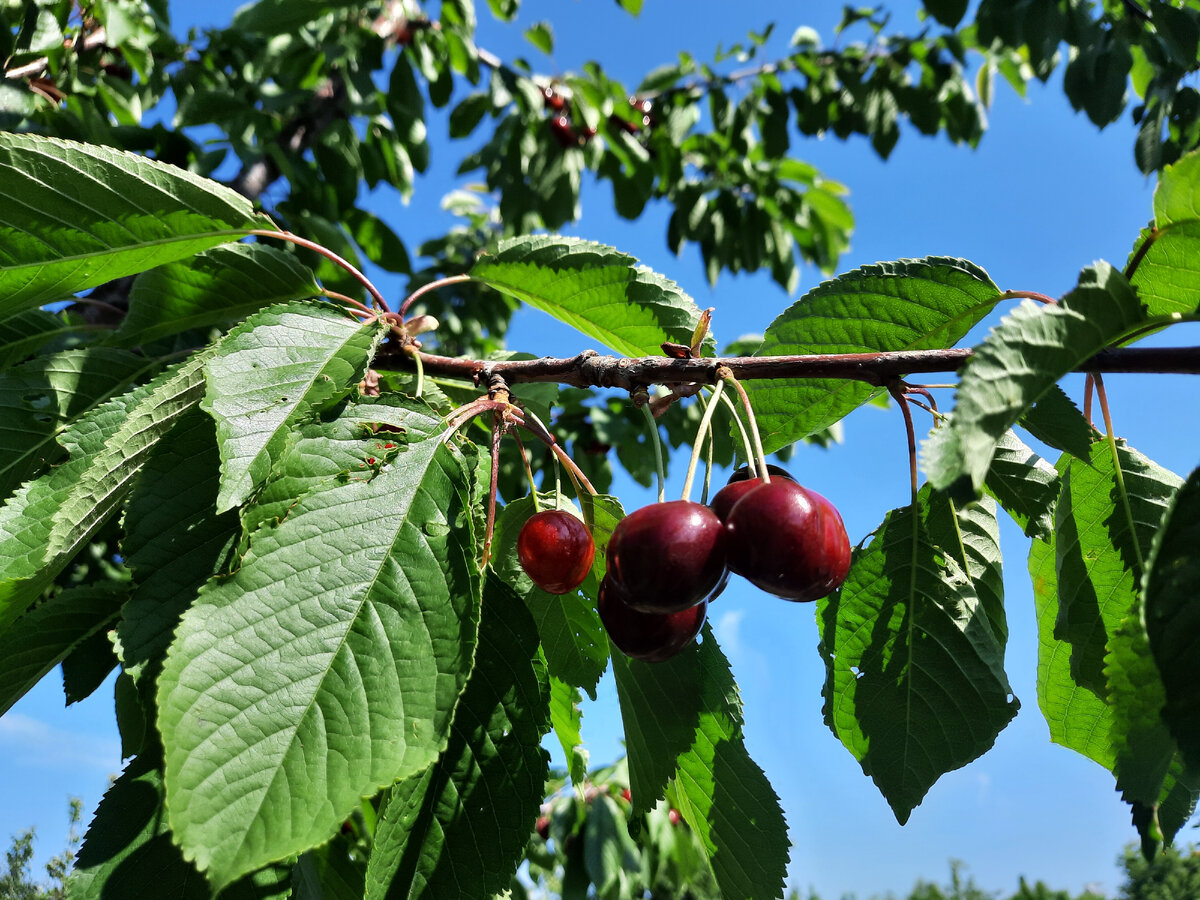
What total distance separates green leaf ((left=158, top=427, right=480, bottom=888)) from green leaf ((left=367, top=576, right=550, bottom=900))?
174 mm

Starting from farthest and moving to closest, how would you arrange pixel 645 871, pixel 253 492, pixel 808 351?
pixel 645 871, pixel 808 351, pixel 253 492

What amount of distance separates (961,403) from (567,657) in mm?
872

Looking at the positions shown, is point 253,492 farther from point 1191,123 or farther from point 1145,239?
point 1191,123

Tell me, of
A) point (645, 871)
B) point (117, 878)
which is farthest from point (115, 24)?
point (645, 871)

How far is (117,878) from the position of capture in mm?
1082

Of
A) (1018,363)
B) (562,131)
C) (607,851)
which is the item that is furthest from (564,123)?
(607,851)

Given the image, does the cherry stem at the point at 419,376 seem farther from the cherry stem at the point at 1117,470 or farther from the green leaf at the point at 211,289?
the cherry stem at the point at 1117,470

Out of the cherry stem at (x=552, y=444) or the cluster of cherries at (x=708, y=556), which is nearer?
the cluster of cherries at (x=708, y=556)

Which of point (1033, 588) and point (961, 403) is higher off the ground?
point (1033, 588)

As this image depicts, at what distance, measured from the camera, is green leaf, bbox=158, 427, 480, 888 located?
2.66 feet

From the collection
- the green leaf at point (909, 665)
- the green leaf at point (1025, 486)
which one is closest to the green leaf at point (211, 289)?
the green leaf at point (909, 665)

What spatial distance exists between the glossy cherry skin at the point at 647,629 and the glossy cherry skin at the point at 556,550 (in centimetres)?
12

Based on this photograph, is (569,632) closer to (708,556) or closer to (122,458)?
(708,556)

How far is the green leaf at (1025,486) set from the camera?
1.31 meters
